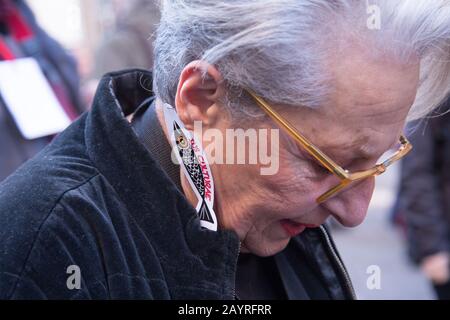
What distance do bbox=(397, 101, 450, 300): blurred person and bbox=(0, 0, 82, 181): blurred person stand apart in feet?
4.13

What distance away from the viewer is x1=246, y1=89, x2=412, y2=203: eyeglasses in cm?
123

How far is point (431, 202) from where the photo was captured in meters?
2.66

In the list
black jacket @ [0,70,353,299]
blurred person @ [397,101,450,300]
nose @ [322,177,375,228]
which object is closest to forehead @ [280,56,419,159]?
nose @ [322,177,375,228]

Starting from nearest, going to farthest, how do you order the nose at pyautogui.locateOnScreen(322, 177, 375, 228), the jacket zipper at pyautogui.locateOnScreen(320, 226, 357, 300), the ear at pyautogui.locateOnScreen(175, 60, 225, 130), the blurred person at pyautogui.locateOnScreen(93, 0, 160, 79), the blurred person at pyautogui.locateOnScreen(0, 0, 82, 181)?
the ear at pyautogui.locateOnScreen(175, 60, 225, 130)
the nose at pyautogui.locateOnScreen(322, 177, 375, 228)
the jacket zipper at pyautogui.locateOnScreen(320, 226, 357, 300)
the blurred person at pyautogui.locateOnScreen(0, 0, 82, 181)
the blurred person at pyautogui.locateOnScreen(93, 0, 160, 79)

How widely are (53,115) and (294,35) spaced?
1468 millimetres

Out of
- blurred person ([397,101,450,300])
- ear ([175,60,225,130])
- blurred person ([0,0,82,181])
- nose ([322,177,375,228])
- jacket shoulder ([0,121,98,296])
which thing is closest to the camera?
jacket shoulder ([0,121,98,296])

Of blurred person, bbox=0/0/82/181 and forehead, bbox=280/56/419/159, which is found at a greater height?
forehead, bbox=280/56/419/159

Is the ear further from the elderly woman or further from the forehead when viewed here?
the forehead

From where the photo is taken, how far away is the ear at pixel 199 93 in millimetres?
1234

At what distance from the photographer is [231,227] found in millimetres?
1354

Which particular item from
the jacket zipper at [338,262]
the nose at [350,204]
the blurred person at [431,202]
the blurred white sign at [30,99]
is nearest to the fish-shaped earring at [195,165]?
the nose at [350,204]

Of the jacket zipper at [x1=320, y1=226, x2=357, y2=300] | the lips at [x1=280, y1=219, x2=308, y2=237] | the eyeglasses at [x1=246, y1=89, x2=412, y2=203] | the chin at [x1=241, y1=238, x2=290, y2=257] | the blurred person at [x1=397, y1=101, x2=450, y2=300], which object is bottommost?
the blurred person at [x1=397, y1=101, x2=450, y2=300]

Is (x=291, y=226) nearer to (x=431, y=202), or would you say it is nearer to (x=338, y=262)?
(x=338, y=262)
